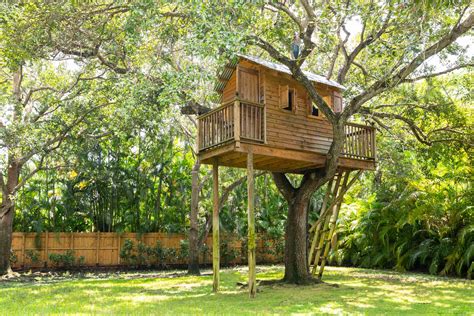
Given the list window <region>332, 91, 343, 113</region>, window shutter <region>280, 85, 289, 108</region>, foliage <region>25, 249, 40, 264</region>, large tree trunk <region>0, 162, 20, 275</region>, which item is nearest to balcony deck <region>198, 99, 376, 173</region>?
window <region>332, 91, 343, 113</region>

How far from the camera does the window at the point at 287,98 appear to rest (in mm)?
12203

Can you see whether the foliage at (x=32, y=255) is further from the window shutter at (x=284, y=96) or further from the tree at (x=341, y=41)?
the window shutter at (x=284, y=96)

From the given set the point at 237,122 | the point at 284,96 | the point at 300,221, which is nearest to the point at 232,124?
the point at 237,122

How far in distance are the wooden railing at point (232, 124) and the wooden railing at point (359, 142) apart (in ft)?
9.43

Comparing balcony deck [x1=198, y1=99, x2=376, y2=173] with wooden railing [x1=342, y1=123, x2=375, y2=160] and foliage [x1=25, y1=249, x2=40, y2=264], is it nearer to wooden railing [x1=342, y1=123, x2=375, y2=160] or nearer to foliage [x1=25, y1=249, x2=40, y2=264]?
wooden railing [x1=342, y1=123, x2=375, y2=160]

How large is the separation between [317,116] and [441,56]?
3.73m

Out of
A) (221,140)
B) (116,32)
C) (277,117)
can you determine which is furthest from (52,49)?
(277,117)

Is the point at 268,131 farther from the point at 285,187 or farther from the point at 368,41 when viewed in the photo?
the point at 368,41

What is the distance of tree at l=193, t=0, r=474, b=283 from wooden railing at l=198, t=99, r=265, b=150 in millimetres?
1271

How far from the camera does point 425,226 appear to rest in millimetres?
16281

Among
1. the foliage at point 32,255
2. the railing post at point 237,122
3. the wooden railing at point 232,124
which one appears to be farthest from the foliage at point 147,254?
the railing post at point 237,122

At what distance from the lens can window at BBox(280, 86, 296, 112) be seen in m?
12.2

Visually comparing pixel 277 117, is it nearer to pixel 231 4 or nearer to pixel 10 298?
pixel 231 4

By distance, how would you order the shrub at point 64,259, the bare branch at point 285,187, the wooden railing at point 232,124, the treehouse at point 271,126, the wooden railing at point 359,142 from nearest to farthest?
the wooden railing at point 232,124 → the treehouse at point 271,126 → the wooden railing at point 359,142 → the bare branch at point 285,187 → the shrub at point 64,259
